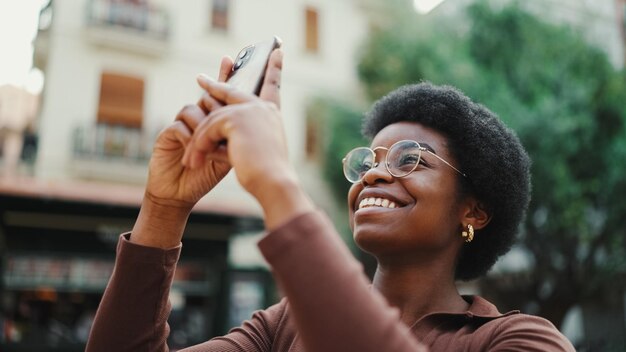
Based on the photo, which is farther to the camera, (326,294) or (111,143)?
(111,143)

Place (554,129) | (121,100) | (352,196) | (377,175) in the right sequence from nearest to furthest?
(377,175) < (352,196) < (554,129) < (121,100)

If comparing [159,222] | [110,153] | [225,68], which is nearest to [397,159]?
[225,68]

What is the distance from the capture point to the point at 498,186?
1.91 meters

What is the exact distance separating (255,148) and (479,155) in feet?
3.30

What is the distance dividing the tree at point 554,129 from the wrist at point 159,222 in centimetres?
1060

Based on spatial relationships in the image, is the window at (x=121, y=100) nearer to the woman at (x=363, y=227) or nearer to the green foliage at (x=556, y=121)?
the green foliage at (x=556, y=121)

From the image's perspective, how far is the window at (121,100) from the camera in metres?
12.7

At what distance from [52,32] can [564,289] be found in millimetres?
11196

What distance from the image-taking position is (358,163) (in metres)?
1.91

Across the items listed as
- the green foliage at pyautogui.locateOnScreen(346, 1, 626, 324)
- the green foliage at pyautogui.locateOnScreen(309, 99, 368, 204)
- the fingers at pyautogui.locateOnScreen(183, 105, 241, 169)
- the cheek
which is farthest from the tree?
the fingers at pyautogui.locateOnScreen(183, 105, 241, 169)

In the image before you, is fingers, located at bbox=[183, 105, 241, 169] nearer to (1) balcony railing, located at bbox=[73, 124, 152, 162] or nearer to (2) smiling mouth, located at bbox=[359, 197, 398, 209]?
(2) smiling mouth, located at bbox=[359, 197, 398, 209]

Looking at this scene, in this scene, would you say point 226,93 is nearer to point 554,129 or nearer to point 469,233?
point 469,233

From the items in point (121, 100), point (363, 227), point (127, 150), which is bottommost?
point (363, 227)

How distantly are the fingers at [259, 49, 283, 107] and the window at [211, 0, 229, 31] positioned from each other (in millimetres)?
13163
